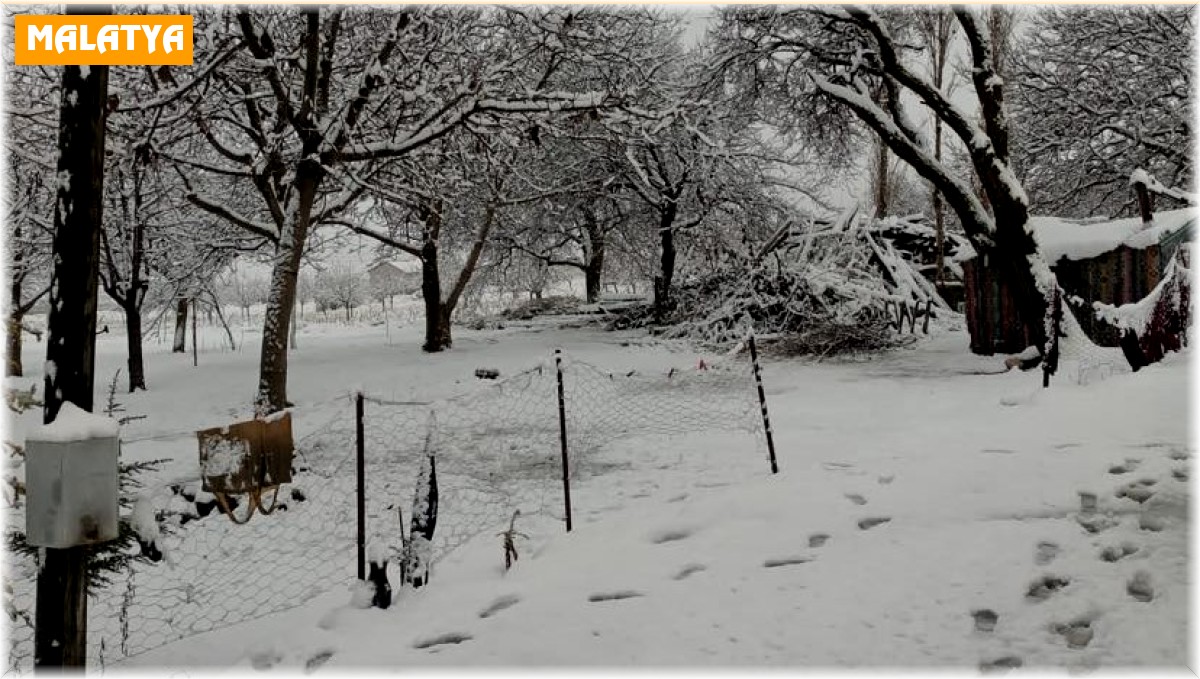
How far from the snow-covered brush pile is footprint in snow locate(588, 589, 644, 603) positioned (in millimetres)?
10907

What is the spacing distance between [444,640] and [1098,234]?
12.7 meters

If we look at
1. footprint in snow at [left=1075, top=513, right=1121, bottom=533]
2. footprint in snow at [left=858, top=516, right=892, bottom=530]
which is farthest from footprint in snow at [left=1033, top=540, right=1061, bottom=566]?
footprint in snow at [left=858, top=516, right=892, bottom=530]

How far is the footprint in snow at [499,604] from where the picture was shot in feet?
13.3

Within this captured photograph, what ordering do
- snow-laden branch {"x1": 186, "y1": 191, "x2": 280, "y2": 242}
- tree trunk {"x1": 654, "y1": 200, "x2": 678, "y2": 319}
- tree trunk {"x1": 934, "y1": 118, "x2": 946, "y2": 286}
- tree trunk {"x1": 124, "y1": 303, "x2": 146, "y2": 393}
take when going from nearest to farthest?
1. snow-laden branch {"x1": 186, "y1": 191, "x2": 280, "y2": 242}
2. tree trunk {"x1": 124, "y1": 303, "x2": 146, "y2": 393}
3. tree trunk {"x1": 934, "y1": 118, "x2": 946, "y2": 286}
4. tree trunk {"x1": 654, "y1": 200, "x2": 678, "y2": 319}

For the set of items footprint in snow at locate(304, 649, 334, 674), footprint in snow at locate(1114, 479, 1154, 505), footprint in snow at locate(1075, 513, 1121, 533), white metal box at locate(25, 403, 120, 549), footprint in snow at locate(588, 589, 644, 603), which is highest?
white metal box at locate(25, 403, 120, 549)

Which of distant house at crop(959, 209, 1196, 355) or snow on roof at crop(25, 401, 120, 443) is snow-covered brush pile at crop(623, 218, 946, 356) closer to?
distant house at crop(959, 209, 1196, 355)

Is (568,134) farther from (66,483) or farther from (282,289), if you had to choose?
(66,483)

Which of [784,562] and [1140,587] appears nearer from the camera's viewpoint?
[1140,587]

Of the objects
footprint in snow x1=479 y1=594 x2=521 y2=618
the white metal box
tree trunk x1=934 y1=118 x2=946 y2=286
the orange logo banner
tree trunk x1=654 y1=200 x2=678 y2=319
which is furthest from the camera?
tree trunk x1=654 y1=200 x2=678 y2=319

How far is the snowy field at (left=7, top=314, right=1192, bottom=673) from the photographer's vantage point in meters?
3.40

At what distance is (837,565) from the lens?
4211 millimetres

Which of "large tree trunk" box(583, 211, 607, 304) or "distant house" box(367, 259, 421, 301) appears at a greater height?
"distant house" box(367, 259, 421, 301)

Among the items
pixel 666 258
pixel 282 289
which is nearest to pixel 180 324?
pixel 666 258

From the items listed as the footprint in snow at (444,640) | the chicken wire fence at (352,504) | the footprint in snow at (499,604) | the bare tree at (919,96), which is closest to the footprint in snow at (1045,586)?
the footprint in snow at (499,604)
